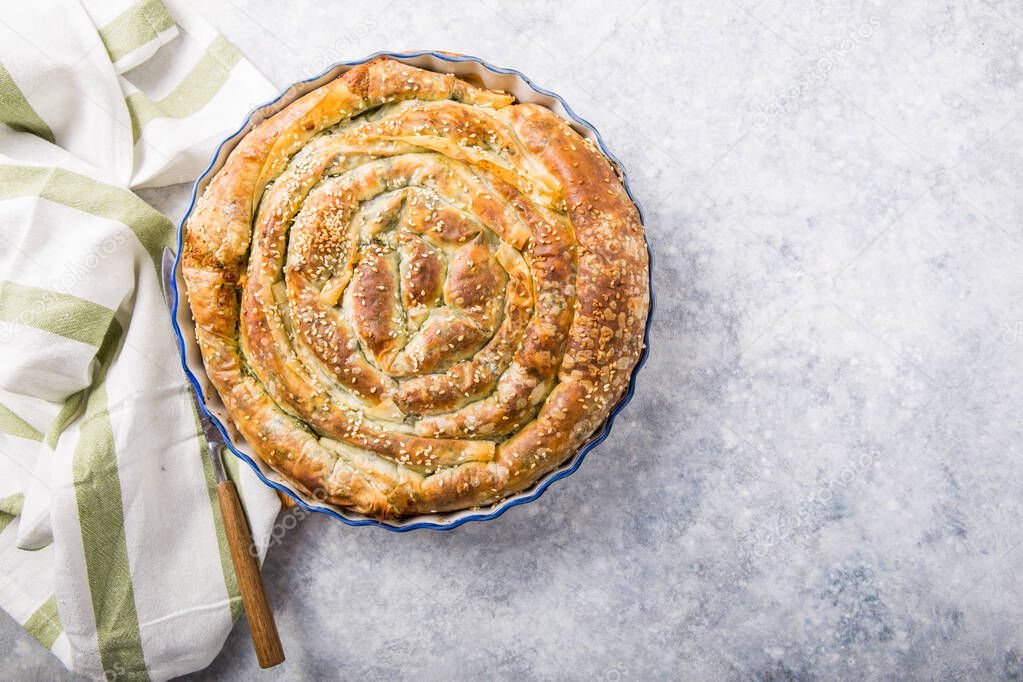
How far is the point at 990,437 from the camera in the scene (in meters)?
3.00

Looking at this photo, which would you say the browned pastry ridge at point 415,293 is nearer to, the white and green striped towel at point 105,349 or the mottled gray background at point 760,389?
the white and green striped towel at point 105,349

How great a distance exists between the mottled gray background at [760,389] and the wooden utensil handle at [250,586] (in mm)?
247

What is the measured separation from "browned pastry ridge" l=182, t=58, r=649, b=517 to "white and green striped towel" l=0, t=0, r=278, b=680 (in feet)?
1.81

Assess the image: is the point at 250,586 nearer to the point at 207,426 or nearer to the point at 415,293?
the point at 207,426

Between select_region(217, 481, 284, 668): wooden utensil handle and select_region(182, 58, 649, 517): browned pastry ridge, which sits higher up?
select_region(182, 58, 649, 517): browned pastry ridge

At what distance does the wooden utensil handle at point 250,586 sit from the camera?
2.72m

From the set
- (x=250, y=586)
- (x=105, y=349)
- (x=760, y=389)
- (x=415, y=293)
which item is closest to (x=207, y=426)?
(x=105, y=349)

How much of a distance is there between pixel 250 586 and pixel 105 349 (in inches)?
41.4

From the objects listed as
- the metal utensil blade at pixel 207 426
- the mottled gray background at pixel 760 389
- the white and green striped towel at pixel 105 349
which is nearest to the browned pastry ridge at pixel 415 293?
the metal utensil blade at pixel 207 426

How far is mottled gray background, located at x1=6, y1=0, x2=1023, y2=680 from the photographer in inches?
117

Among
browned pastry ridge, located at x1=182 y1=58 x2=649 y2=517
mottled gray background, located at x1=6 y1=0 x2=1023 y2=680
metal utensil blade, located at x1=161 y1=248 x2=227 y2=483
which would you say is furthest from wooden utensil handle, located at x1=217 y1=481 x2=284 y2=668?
browned pastry ridge, located at x1=182 y1=58 x2=649 y2=517

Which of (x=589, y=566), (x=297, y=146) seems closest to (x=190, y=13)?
(x=297, y=146)

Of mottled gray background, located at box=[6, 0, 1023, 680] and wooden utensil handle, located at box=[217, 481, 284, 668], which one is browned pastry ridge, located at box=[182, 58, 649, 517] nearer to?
wooden utensil handle, located at box=[217, 481, 284, 668]

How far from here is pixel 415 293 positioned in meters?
2.30
